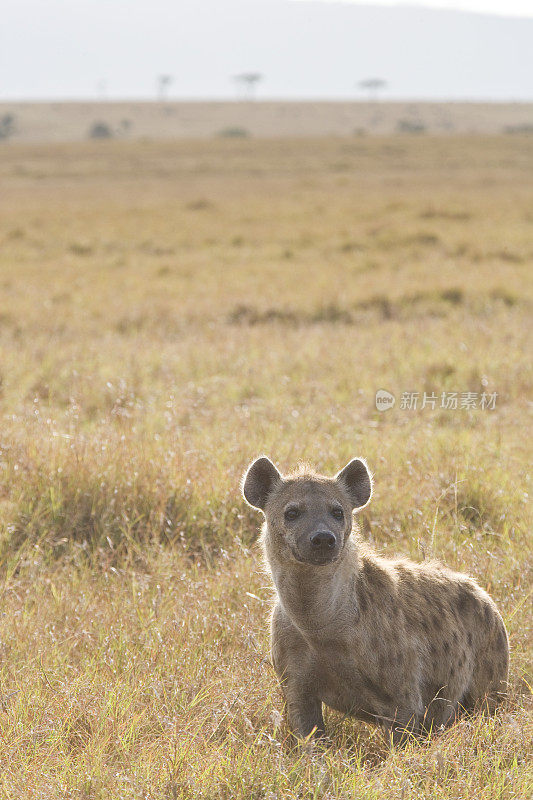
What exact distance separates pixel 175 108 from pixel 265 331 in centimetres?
12195

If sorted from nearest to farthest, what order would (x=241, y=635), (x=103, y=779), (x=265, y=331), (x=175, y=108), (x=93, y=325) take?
(x=103, y=779), (x=241, y=635), (x=265, y=331), (x=93, y=325), (x=175, y=108)

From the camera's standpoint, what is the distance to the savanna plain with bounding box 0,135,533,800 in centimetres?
330

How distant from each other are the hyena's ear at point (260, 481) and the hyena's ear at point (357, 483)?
0.87 feet

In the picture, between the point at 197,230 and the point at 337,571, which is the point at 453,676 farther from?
the point at 197,230

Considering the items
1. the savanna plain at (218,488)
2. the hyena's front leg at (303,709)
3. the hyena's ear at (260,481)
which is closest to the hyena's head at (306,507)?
the hyena's ear at (260,481)

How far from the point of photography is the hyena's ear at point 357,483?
3.67 meters

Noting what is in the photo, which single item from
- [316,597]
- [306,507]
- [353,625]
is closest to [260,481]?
[306,507]

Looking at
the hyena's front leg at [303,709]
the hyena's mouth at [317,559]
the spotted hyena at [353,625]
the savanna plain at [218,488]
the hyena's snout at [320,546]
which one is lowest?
the savanna plain at [218,488]

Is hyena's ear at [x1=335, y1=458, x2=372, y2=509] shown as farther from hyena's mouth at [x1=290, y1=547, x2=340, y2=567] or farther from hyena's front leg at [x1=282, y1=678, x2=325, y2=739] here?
hyena's front leg at [x1=282, y1=678, x2=325, y2=739]

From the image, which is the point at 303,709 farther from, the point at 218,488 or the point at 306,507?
the point at 218,488

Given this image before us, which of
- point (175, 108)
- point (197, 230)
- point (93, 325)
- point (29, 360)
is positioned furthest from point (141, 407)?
point (175, 108)

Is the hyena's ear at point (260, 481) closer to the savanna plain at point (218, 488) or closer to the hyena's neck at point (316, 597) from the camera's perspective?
the hyena's neck at point (316, 597)

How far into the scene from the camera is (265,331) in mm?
11266

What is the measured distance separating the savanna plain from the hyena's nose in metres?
0.73
